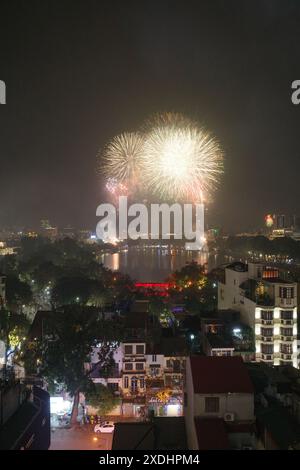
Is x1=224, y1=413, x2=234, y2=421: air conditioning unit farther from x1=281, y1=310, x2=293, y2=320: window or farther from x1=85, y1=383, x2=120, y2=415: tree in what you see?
x1=281, y1=310, x2=293, y2=320: window

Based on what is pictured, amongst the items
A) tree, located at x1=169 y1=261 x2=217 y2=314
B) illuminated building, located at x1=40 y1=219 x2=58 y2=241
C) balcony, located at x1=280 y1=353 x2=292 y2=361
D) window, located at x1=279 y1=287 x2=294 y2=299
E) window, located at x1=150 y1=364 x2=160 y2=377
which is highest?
illuminated building, located at x1=40 y1=219 x2=58 y2=241

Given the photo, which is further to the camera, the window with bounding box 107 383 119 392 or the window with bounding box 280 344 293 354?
the window with bounding box 280 344 293 354

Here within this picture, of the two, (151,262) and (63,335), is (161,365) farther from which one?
(151,262)

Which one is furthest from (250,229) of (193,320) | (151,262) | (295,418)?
(295,418)

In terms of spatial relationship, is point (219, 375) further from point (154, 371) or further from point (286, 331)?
point (286, 331)

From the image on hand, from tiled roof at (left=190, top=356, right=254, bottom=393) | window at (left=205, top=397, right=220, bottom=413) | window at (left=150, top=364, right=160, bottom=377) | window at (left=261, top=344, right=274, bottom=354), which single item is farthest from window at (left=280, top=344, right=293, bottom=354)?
window at (left=205, top=397, right=220, bottom=413)

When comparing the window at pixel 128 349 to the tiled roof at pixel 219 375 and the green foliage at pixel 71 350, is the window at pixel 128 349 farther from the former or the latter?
the tiled roof at pixel 219 375
